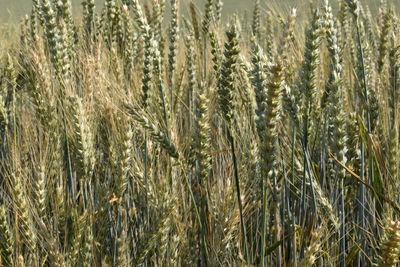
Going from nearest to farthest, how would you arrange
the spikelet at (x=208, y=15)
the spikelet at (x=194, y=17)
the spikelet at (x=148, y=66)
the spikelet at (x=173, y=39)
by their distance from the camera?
1. the spikelet at (x=148, y=66)
2. the spikelet at (x=173, y=39)
3. the spikelet at (x=208, y=15)
4. the spikelet at (x=194, y=17)

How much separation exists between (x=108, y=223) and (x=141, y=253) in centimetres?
35

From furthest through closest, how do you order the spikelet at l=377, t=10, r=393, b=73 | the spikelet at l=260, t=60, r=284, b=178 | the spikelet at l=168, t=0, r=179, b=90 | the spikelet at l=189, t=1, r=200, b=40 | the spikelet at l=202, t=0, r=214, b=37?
the spikelet at l=189, t=1, r=200, b=40 < the spikelet at l=202, t=0, r=214, b=37 < the spikelet at l=168, t=0, r=179, b=90 < the spikelet at l=377, t=10, r=393, b=73 < the spikelet at l=260, t=60, r=284, b=178

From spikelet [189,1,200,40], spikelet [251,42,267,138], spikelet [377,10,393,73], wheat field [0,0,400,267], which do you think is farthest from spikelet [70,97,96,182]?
spikelet [189,1,200,40]

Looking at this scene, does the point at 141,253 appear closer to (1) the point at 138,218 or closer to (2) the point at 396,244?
(1) the point at 138,218

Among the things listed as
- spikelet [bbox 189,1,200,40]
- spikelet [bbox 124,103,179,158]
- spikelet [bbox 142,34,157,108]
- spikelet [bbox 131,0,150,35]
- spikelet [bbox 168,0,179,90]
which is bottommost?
spikelet [bbox 124,103,179,158]

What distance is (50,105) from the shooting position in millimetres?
1692

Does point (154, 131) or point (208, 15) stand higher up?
point (208, 15)

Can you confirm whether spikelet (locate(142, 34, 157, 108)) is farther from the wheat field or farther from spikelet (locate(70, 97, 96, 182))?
spikelet (locate(70, 97, 96, 182))

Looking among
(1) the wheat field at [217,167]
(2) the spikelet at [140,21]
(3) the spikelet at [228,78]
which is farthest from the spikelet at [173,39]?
(3) the spikelet at [228,78]

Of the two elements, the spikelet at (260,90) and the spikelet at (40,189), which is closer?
the spikelet at (260,90)

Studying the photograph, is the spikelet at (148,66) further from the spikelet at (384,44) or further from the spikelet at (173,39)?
the spikelet at (384,44)

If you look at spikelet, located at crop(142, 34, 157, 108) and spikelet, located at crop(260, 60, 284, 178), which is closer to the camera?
spikelet, located at crop(260, 60, 284, 178)

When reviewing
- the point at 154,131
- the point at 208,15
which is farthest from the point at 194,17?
the point at 154,131

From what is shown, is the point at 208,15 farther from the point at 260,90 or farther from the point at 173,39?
the point at 260,90
